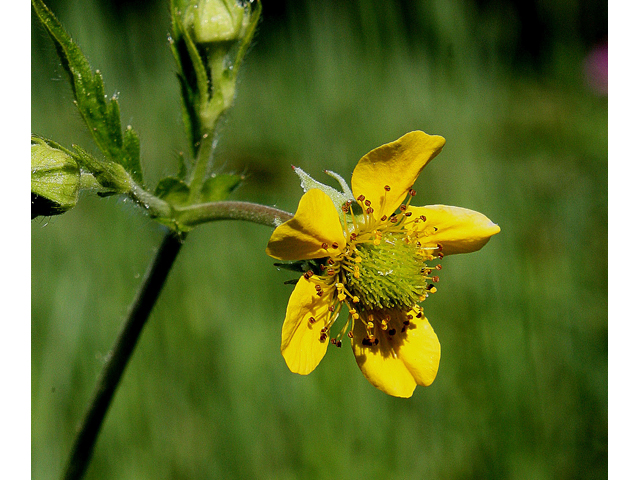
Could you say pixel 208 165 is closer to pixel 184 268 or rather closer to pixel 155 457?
pixel 155 457

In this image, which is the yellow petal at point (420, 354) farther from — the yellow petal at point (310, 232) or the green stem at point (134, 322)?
the green stem at point (134, 322)

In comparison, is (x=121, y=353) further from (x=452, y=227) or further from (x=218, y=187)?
(x=452, y=227)

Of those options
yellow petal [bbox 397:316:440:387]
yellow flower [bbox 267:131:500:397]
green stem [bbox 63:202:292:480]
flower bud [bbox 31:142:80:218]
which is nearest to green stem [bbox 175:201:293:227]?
green stem [bbox 63:202:292:480]

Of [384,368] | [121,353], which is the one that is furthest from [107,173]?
[384,368]

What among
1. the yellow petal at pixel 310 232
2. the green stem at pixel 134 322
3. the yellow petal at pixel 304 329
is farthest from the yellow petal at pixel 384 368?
the green stem at pixel 134 322

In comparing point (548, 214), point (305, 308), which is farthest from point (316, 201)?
point (548, 214)
